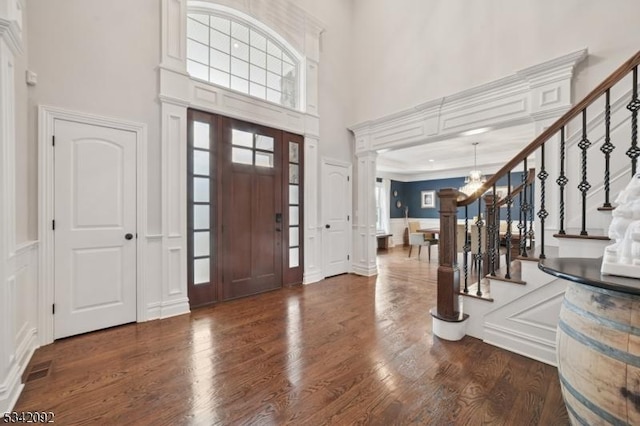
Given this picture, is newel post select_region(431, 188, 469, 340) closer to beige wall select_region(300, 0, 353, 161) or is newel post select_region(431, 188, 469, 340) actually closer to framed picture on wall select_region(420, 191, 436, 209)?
beige wall select_region(300, 0, 353, 161)

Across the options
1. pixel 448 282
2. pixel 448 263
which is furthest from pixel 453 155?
pixel 448 282

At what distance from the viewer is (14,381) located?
1642 mm

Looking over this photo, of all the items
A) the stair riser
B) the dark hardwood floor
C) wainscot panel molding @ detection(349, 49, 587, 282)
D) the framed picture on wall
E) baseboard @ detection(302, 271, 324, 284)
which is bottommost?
the dark hardwood floor

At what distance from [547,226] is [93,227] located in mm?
4687

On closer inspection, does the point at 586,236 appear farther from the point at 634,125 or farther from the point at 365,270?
the point at 365,270

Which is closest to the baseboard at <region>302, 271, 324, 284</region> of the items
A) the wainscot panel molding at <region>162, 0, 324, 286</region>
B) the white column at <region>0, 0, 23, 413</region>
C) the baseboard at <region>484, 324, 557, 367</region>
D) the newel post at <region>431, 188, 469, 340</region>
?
the wainscot panel molding at <region>162, 0, 324, 286</region>

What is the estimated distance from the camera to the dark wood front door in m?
3.50

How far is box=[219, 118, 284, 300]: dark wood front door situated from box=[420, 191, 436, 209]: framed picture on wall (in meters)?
7.17

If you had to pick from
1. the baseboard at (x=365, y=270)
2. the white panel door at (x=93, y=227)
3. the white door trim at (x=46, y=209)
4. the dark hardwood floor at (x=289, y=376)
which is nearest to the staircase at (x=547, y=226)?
the dark hardwood floor at (x=289, y=376)

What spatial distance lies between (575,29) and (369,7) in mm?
3253

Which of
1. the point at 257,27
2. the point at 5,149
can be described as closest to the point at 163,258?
the point at 5,149

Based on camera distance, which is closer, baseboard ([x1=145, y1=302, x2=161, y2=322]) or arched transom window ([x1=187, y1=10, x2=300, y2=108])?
baseboard ([x1=145, y1=302, x2=161, y2=322])

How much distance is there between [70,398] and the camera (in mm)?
1657

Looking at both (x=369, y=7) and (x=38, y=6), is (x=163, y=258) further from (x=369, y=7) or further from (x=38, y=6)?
(x=369, y=7)
